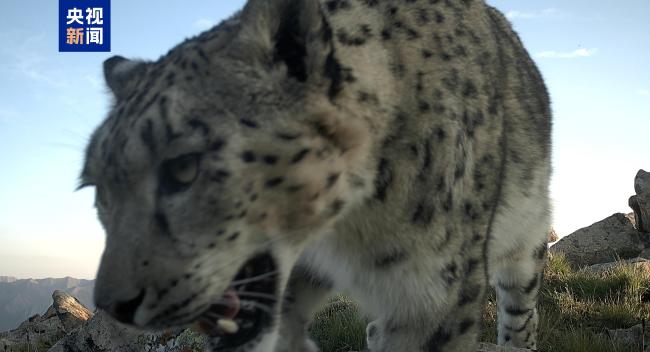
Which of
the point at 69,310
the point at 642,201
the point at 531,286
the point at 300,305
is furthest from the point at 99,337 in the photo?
the point at 642,201

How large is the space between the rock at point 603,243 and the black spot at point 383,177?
11.4 meters

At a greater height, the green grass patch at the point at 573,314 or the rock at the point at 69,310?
the green grass patch at the point at 573,314

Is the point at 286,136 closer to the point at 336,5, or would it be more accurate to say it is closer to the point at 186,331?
the point at 336,5

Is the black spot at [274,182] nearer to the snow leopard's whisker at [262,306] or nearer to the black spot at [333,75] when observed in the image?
the black spot at [333,75]

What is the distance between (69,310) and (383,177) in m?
9.26

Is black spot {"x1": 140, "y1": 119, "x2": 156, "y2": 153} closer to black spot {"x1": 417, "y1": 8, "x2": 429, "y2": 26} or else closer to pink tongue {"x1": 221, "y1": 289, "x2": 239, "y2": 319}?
pink tongue {"x1": 221, "y1": 289, "x2": 239, "y2": 319}

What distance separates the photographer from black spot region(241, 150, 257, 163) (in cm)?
242

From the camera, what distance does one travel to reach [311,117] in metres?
2.58

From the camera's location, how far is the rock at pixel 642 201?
14.1 metres

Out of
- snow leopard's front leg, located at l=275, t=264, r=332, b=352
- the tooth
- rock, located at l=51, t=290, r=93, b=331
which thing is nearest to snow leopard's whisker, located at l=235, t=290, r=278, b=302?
the tooth

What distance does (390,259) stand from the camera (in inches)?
118

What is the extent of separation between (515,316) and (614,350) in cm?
111

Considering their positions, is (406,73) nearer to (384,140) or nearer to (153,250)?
(384,140)

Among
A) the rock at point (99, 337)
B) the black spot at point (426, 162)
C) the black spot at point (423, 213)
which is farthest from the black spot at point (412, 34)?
the rock at point (99, 337)
